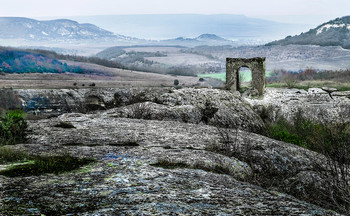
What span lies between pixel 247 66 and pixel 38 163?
33.6 metres

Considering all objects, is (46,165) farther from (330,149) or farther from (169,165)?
(330,149)

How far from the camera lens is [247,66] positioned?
124ft

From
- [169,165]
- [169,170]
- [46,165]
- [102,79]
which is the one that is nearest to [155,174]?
[169,170]

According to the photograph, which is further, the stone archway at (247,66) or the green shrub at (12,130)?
the stone archway at (247,66)

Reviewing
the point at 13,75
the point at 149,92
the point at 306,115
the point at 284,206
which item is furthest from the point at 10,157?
the point at 13,75

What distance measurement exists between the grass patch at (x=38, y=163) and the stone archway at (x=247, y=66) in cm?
3248

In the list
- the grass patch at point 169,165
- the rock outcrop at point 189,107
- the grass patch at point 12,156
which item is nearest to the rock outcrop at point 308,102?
the rock outcrop at point 189,107

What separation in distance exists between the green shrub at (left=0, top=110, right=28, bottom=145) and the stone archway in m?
Result: 30.5

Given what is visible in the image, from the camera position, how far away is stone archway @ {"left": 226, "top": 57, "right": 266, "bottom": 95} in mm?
37656

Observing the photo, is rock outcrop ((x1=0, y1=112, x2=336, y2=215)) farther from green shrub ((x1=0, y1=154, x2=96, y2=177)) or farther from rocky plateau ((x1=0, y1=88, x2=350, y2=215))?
green shrub ((x1=0, y1=154, x2=96, y2=177))

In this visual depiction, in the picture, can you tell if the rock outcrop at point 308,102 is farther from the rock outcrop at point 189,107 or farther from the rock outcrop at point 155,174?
the rock outcrop at point 155,174

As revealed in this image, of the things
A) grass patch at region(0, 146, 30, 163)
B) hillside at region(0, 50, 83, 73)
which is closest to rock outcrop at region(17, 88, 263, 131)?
grass patch at region(0, 146, 30, 163)

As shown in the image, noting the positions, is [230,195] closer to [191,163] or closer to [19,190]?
[191,163]

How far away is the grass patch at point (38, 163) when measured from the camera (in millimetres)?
Answer: 6250
